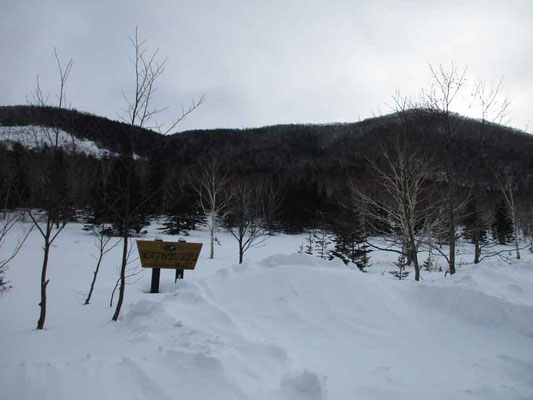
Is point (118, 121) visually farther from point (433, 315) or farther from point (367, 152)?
point (367, 152)

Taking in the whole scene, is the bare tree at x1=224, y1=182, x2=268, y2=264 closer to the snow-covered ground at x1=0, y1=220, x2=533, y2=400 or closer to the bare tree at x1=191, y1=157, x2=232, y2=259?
the bare tree at x1=191, y1=157, x2=232, y2=259

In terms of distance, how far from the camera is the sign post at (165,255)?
7.23 metres

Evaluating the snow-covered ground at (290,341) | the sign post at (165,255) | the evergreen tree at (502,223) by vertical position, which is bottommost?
the snow-covered ground at (290,341)

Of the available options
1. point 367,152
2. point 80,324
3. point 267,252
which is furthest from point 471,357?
point 267,252

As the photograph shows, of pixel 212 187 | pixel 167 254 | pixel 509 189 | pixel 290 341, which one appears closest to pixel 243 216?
pixel 212 187

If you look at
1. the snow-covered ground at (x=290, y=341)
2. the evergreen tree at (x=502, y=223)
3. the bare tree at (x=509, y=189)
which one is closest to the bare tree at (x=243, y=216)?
the snow-covered ground at (x=290, y=341)

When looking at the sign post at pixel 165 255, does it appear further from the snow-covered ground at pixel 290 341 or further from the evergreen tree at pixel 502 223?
the evergreen tree at pixel 502 223

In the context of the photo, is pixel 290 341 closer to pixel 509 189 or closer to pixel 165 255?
pixel 165 255

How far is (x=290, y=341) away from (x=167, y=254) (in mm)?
4572

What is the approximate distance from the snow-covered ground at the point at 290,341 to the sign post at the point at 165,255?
4.26 ft

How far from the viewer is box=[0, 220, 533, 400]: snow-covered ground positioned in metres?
2.63

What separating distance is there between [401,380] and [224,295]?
322 cm

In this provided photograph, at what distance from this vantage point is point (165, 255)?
24.3 feet

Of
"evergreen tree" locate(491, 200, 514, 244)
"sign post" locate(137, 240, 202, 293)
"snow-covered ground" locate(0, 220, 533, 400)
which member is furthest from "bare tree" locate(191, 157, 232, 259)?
"evergreen tree" locate(491, 200, 514, 244)
